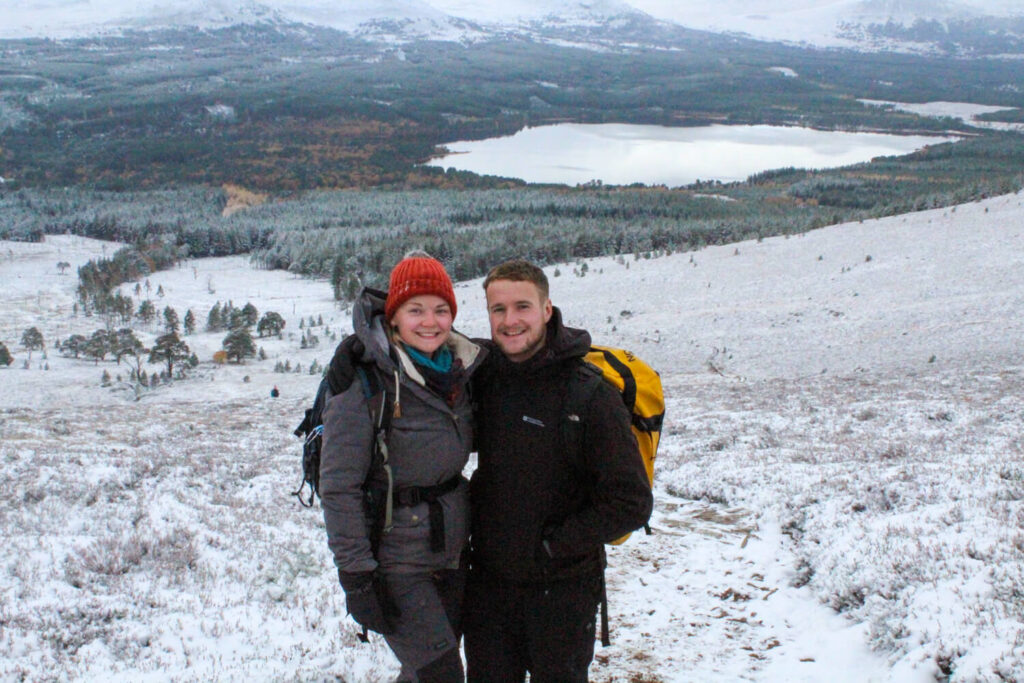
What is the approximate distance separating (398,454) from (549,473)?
0.72 meters

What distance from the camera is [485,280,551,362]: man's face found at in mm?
3467

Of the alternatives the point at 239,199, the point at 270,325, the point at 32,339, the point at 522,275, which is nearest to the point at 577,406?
the point at 522,275

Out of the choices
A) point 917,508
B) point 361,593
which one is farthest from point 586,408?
point 917,508

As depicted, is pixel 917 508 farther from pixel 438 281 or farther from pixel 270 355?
pixel 270 355

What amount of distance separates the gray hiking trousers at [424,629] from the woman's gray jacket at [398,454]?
86mm

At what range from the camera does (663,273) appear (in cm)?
3253

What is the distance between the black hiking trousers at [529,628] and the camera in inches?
140

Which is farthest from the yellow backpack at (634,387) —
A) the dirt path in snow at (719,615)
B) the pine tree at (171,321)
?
the pine tree at (171,321)

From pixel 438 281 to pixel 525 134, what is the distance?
195m

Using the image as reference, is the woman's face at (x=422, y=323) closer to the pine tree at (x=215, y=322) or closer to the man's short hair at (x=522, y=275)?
the man's short hair at (x=522, y=275)

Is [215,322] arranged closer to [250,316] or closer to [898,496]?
[250,316]

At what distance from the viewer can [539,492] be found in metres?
3.50

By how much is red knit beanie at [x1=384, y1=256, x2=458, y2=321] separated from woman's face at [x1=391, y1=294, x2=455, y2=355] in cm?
3

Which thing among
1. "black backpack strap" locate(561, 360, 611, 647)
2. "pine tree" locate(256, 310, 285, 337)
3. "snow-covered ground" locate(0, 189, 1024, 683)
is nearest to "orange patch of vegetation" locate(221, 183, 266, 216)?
"pine tree" locate(256, 310, 285, 337)
